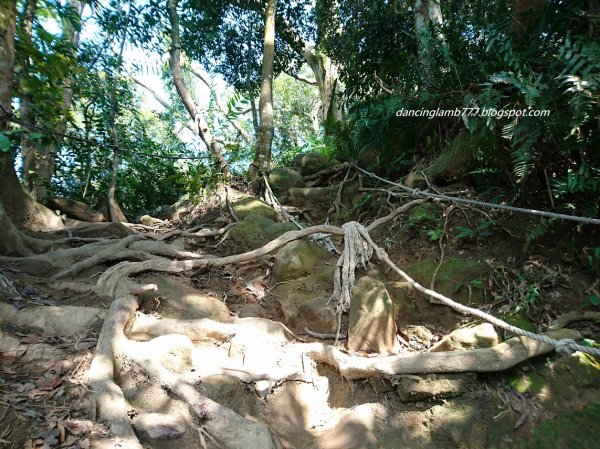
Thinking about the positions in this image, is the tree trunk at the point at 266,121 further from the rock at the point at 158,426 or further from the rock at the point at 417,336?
the rock at the point at 158,426

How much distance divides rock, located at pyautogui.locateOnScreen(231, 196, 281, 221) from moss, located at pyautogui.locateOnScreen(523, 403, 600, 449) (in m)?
3.82

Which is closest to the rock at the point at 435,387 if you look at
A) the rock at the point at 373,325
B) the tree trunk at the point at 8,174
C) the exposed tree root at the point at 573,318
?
the rock at the point at 373,325

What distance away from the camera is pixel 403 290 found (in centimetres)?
319

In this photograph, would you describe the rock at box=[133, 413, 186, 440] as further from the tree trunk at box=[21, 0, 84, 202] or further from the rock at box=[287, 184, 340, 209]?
A: the tree trunk at box=[21, 0, 84, 202]

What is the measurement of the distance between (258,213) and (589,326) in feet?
12.4

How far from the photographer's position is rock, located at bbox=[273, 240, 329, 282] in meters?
3.74

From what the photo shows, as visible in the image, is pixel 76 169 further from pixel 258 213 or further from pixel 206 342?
pixel 206 342

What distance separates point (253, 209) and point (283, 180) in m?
1.30

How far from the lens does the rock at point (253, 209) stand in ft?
A: 17.0

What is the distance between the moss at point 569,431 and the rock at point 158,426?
1.78 m

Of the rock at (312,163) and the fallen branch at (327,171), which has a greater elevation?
the rock at (312,163)

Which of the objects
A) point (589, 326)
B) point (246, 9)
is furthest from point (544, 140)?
point (246, 9)

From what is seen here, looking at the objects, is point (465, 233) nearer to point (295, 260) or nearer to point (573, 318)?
point (573, 318)

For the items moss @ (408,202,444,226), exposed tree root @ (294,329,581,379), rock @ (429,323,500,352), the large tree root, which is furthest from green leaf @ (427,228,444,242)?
the large tree root
